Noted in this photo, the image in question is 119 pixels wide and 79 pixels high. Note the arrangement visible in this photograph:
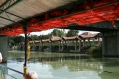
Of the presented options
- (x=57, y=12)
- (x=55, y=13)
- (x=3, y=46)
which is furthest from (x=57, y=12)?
(x=3, y=46)

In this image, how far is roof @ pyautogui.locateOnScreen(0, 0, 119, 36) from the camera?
4.42 metres

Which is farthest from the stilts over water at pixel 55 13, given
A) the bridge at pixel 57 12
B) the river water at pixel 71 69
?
the river water at pixel 71 69

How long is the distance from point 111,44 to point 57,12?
103 feet

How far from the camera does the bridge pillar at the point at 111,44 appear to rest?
110ft

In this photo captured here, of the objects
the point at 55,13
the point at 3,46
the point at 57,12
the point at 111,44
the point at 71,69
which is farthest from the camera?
the point at 111,44

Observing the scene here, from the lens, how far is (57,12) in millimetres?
5684

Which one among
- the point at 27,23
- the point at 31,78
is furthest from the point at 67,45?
the point at 31,78

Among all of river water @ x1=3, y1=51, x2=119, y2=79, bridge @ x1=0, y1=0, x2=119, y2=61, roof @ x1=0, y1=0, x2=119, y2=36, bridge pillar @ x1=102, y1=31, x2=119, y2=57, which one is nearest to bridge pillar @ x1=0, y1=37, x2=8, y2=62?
river water @ x1=3, y1=51, x2=119, y2=79

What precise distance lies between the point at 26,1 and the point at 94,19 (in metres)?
2.07

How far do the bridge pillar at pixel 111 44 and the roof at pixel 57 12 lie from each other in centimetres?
2776

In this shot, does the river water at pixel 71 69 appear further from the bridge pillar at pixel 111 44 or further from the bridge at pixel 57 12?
the bridge pillar at pixel 111 44

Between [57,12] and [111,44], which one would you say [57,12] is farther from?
[111,44]

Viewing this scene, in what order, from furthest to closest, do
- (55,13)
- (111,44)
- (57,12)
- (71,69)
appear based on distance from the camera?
(111,44) → (71,69) → (55,13) → (57,12)

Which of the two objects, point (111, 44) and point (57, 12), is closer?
point (57, 12)
